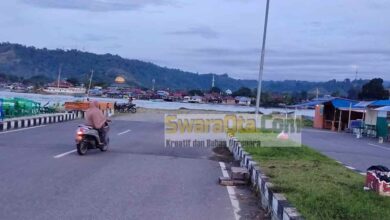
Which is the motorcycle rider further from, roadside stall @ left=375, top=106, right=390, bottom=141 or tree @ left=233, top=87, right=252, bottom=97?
tree @ left=233, top=87, right=252, bottom=97

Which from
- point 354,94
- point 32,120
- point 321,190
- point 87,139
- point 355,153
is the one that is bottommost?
point 32,120

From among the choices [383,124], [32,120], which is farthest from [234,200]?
[383,124]

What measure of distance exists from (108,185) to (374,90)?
62.7 m

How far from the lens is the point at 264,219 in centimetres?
793

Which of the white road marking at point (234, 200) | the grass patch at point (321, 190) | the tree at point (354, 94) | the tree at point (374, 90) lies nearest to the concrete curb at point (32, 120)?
the grass patch at point (321, 190)

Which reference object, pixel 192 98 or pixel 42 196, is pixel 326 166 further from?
pixel 192 98

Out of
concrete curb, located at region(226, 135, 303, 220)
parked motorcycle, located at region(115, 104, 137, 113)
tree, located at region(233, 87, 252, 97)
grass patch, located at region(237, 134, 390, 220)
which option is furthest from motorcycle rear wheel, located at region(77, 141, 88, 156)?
tree, located at region(233, 87, 252, 97)

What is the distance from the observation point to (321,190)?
27.8ft

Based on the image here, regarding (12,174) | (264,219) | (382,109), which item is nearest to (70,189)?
(12,174)

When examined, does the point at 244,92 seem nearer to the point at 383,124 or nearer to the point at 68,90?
the point at 68,90

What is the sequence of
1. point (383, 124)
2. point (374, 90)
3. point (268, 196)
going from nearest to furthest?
1. point (268, 196)
2. point (383, 124)
3. point (374, 90)

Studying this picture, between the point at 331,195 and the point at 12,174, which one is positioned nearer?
the point at 331,195

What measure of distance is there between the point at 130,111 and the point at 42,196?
4437 cm

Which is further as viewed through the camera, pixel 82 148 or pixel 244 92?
pixel 244 92
